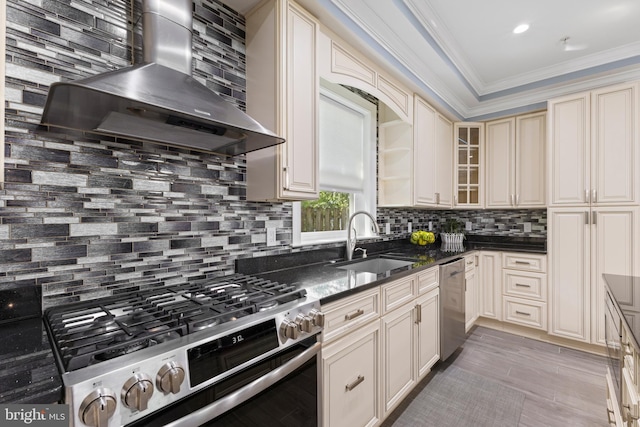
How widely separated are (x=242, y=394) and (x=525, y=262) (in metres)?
3.33

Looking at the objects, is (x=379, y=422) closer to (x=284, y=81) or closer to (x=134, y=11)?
(x=284, y=81)

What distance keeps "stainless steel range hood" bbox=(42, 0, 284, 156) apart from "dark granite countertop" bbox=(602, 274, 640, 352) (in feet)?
4.91

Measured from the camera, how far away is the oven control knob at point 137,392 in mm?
724

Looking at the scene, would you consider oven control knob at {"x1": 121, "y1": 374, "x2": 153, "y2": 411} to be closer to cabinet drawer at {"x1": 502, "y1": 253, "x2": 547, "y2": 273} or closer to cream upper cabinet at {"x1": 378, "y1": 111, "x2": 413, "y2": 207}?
cream upper cabinet at {"x1": 378, "y1": 111, "x2": 413, "y2": 207}

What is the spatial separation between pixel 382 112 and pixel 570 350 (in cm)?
300

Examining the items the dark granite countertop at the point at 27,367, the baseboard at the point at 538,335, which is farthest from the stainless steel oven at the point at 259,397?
the baseboard at the point at 538,335

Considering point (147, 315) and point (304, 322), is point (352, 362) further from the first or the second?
point (147, 315)

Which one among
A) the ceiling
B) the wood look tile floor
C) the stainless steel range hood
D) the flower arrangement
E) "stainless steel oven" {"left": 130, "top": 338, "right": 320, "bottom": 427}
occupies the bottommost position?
the wood look tile floor

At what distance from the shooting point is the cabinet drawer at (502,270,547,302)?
10.1 ft

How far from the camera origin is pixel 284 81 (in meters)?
1.61

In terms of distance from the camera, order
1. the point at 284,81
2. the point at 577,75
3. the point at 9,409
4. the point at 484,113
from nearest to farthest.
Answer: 1. the point at 9,409
2. the point at 284,81
3. the point at 577,75
4. the point at 484,113

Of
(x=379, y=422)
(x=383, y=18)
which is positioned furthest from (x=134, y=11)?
(x=379, y=422)

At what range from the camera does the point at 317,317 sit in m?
1.26

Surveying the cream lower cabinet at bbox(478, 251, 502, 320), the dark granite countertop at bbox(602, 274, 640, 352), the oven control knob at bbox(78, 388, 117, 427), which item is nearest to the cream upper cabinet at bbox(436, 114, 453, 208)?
the cream lower cabinet at bbox(478, 251, 502, 320)
